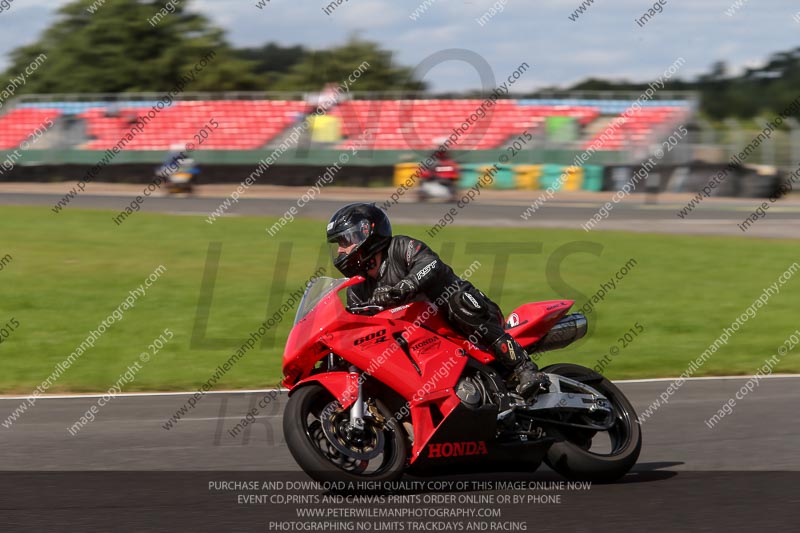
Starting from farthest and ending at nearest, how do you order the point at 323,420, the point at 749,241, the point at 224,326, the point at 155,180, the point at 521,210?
the point at 155,180
the point at 521,210
the point at 749,241
the point at 224,326
the point at 323,420

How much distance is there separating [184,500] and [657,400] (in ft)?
15.7

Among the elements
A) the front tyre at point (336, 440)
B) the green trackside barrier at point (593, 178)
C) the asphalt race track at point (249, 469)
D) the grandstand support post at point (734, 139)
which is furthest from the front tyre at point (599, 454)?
the green trackside barrier at point (593, 178)

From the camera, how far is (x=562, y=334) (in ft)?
21.5

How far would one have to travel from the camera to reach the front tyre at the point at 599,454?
6.09m

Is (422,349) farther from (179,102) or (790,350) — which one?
(179,102)

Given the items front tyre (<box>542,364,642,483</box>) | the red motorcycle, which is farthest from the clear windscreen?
front tyre (<box>542,364,642,483</box>)

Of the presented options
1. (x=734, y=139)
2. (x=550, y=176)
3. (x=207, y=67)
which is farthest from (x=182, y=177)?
(x=207, y=67)

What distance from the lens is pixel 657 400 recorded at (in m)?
8.97

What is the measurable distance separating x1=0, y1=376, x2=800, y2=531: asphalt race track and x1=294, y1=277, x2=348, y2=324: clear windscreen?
0.99m

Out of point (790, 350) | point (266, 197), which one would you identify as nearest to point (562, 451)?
point (790, 350)

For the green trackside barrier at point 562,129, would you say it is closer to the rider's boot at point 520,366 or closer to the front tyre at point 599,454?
the front tyre at point 599,454

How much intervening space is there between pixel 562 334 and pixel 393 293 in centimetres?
134

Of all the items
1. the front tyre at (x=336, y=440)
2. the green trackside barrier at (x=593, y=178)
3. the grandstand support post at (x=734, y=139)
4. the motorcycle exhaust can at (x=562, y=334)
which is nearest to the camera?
the front tyre at (x=336, y=440)

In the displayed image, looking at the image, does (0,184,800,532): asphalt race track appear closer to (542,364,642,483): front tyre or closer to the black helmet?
(542,364,642,483): front tyre
